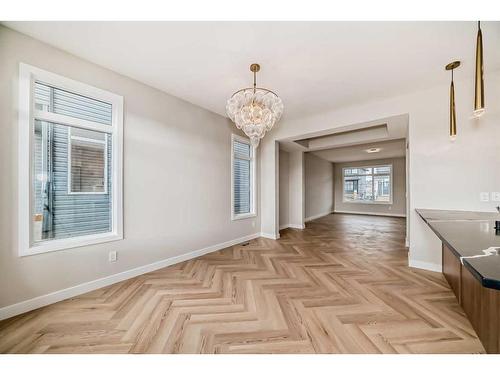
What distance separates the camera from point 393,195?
348 inches

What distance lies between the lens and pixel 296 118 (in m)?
4.32

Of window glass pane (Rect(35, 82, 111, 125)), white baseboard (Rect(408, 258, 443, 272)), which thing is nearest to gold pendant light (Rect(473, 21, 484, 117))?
white baseboard (Rect(408, 258, 443, 272))

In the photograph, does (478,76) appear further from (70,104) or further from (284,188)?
(284,188)

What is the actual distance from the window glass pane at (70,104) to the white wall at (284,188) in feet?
14.5

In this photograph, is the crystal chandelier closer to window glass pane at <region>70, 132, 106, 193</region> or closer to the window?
window glass pane at <region>70, 132, 106, 193</region>

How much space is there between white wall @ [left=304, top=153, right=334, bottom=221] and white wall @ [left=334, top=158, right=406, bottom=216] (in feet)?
1.47

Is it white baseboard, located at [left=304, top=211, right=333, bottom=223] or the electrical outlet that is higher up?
the electrical outlet

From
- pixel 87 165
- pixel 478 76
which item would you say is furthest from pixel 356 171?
pixel 87 165

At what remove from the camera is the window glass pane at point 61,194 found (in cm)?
211

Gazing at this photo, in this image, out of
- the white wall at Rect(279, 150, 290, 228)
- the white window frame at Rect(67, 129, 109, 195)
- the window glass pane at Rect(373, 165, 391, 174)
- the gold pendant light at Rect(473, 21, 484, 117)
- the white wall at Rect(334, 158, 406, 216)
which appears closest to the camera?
the gold pendant light at Rect(473, 21, 484, 117)

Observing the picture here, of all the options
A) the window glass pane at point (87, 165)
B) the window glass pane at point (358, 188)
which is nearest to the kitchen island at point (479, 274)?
the window glass pane at point (87, 165)

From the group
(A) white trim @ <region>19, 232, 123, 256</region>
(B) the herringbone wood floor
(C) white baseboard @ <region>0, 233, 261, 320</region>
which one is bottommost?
(B) the herringbone wood floor

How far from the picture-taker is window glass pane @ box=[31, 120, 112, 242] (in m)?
2.11
